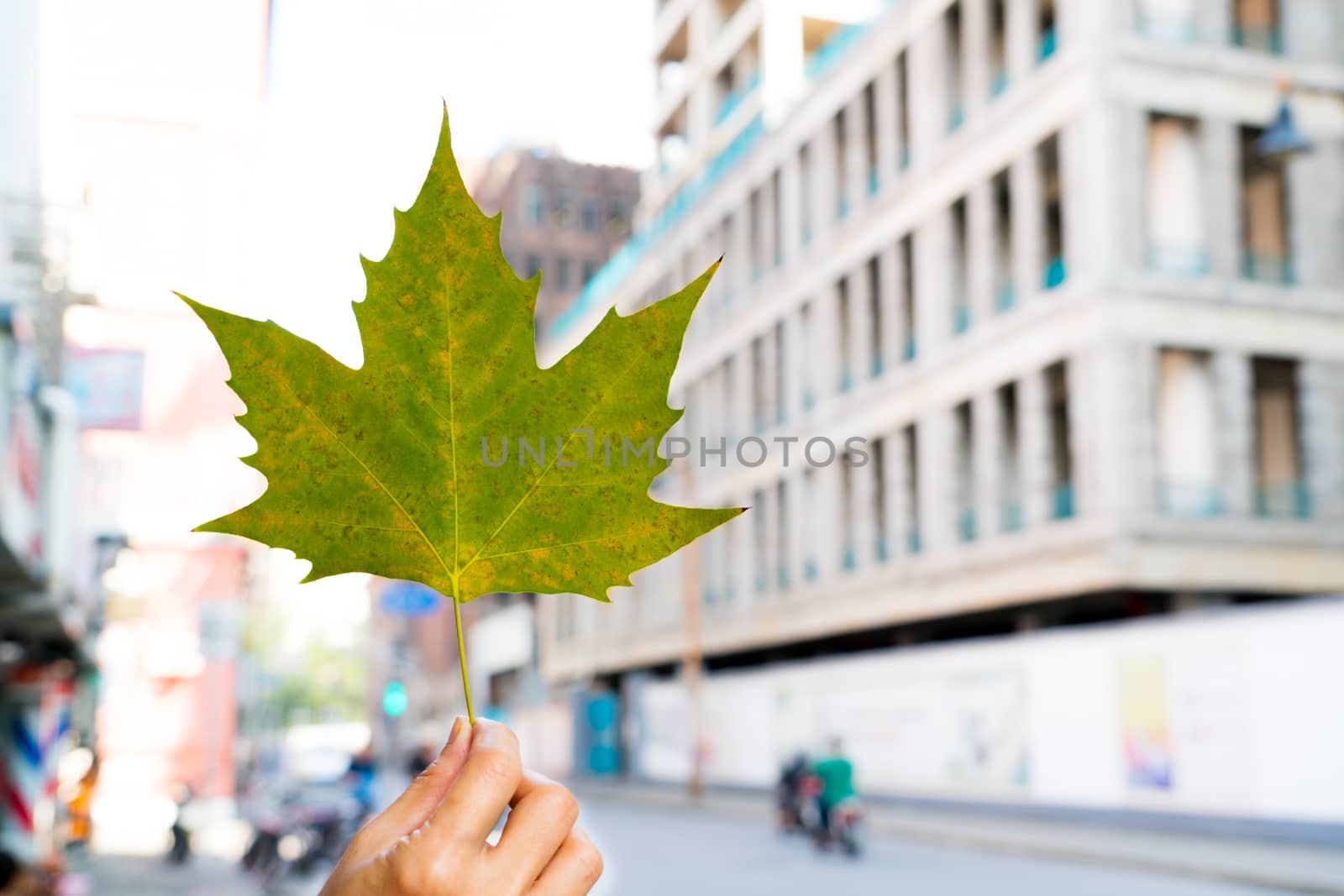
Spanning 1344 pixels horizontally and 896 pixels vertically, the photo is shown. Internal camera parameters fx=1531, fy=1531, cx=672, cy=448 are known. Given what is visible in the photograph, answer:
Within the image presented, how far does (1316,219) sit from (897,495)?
35.4 feet

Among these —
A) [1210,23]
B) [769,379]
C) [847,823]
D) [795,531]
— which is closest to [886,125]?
[1210,23]

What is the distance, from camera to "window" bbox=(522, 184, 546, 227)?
83.8m

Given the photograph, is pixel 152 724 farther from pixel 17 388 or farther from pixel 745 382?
pixel 17 388

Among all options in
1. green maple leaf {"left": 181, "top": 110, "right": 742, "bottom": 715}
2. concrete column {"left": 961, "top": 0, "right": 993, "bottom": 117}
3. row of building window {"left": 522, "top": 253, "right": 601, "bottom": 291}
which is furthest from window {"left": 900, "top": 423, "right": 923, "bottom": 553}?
row of building window {"left": 522, "top": 253, "right": 601, "bottom": 291}

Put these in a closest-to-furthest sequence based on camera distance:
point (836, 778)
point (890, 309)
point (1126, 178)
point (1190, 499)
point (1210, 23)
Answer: point (836, 778), point (1190, 499), point (1126, 178), point (1210, 23), point (890, 309)

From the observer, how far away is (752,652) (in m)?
47.7

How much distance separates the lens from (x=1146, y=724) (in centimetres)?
2483

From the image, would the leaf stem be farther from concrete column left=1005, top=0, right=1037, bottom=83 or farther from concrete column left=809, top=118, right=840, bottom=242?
concrete column left=809, top=118, right=840, bottom=242

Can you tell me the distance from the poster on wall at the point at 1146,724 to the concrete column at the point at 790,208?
62.6 ft

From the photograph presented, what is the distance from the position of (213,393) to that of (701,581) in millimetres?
21105

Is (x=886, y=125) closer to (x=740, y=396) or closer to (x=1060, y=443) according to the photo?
(x=1060, y=443)

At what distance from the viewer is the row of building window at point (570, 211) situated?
8412 centimetres

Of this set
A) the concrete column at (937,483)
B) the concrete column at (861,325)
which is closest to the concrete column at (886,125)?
the concrete column at (861,325)

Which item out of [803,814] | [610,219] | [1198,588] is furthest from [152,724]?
[610,219]
